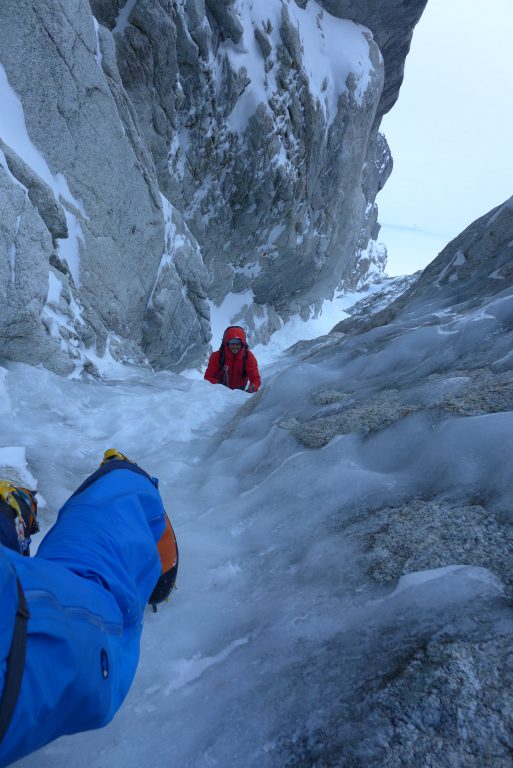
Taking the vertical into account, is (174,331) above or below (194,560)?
above

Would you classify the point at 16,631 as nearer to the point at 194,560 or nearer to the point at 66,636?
the point at 66,636

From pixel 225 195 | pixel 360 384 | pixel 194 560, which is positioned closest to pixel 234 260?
pixel 225 195

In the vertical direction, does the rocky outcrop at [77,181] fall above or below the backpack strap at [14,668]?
above

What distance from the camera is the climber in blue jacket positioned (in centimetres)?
106

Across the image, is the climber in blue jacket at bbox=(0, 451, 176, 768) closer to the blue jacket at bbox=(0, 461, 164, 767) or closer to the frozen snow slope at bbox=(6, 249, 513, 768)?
the blue jacket at bbox=(0, 461, 164, 767)

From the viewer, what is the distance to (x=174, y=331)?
1172cm

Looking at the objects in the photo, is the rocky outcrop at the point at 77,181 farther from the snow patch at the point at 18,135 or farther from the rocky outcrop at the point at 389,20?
the rocky outcrop at the point at 389,20

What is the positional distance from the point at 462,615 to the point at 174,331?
10.9 m

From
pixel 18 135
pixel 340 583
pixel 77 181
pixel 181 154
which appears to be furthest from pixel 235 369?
pixel 181 154

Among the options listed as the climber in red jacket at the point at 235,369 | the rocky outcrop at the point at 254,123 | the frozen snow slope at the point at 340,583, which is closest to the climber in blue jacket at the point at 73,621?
the frozen snow slope at the point at 340,583

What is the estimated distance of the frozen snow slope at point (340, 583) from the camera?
132 cm

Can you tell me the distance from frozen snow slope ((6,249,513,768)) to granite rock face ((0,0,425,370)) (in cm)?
395

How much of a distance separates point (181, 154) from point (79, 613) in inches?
549

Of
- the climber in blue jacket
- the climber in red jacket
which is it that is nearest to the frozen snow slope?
the climber in blue jacket
